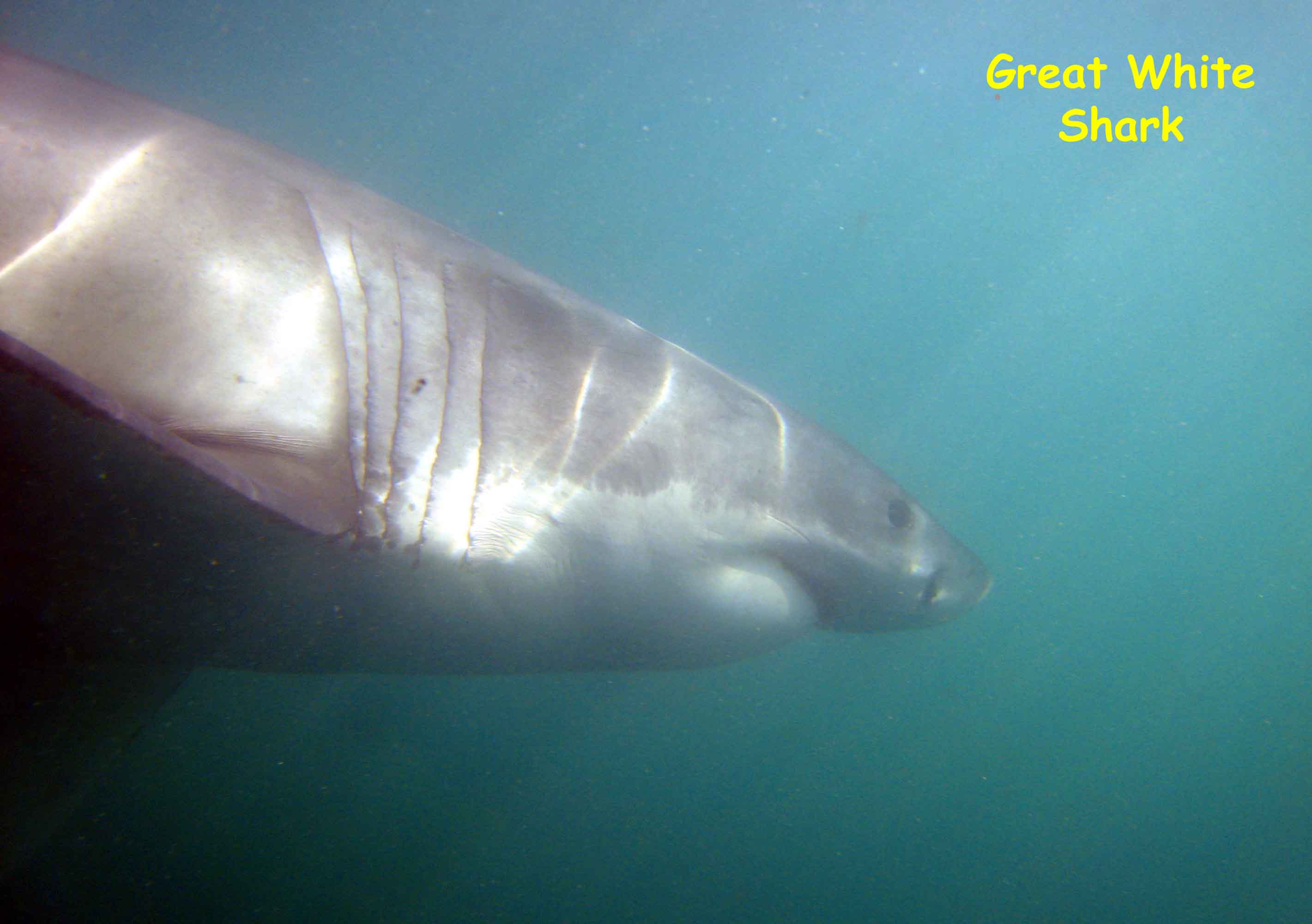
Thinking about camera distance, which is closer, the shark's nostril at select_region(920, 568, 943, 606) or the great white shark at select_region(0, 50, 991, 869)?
the great white shark at select_region(0, 50, 991, 869)

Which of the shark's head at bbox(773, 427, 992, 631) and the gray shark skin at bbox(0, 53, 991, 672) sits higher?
the shark's head at bbox(773, 427, 992, 631)

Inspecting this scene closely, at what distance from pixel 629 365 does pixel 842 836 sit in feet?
47.0

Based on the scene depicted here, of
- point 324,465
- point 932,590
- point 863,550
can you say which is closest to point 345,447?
point 324,465

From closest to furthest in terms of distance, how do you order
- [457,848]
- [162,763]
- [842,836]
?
[162,763] → [457,848] → [842,836]

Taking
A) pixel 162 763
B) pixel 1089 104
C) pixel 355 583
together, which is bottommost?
pixel 162 763

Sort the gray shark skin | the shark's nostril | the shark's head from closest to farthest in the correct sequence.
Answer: the gray shark skin, the shark's head, the shark's nostril

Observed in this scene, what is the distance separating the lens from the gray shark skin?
143cm

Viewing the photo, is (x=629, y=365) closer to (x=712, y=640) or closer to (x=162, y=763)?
(x=712, y=640)

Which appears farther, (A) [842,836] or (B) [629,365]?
(A) [842,836]

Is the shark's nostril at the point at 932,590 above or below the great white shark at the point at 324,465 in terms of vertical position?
above

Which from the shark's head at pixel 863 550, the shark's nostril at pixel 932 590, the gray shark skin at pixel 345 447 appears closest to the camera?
the gray shark skin at pixel 345 447

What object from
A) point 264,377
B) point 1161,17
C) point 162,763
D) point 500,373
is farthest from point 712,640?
point 1161,17

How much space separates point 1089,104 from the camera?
2395cm

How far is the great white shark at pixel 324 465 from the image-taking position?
145cm
